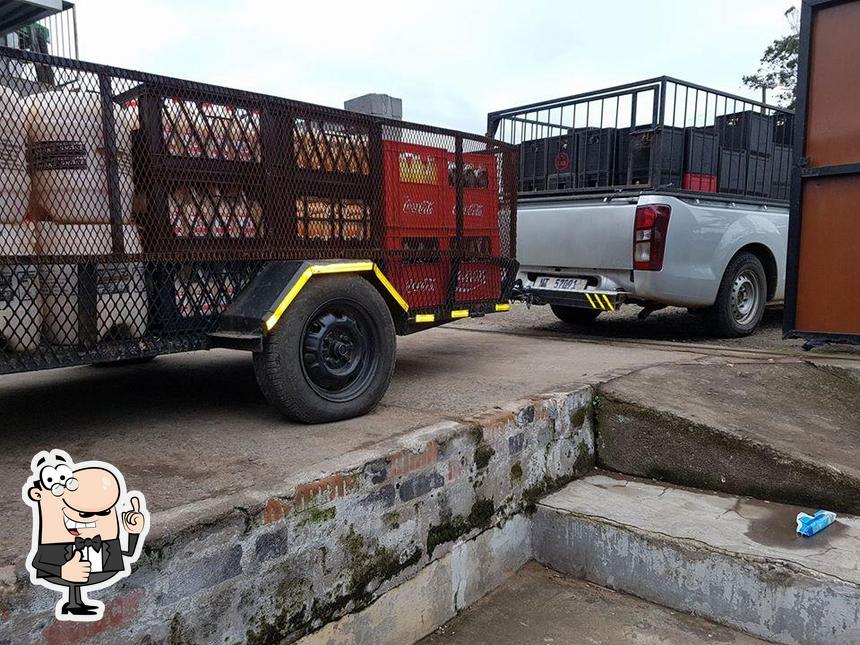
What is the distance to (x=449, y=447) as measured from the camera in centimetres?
333

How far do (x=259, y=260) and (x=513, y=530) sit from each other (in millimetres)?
2067

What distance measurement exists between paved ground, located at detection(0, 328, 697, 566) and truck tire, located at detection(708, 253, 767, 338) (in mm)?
1321

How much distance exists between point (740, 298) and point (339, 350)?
5.06 m

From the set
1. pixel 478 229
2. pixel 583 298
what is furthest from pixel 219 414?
pixel 583 298

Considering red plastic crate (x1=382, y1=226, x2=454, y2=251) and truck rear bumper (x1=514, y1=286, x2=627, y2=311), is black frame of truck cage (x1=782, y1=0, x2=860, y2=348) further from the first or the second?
red plastic crate (x1=382, y1=226, x2=454, y2=251)

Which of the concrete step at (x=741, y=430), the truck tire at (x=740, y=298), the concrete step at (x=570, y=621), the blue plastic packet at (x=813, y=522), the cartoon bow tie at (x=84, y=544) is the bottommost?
the concrete step at (x=570, y=621)

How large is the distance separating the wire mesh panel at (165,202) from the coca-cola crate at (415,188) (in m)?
0.01

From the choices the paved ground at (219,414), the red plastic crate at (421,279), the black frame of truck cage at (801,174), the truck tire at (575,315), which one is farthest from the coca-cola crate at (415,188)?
the truck tire at (575,315)

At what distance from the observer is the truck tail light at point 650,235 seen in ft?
19.5

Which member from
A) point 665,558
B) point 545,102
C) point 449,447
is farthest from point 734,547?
point 545,102

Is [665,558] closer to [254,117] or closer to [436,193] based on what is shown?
[436,193]

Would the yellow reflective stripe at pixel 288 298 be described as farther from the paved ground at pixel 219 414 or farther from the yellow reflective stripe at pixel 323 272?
the paved ground at pixel 219 414

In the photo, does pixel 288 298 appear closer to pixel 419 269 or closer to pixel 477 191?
pixel 419 269

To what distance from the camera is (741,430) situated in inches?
151
